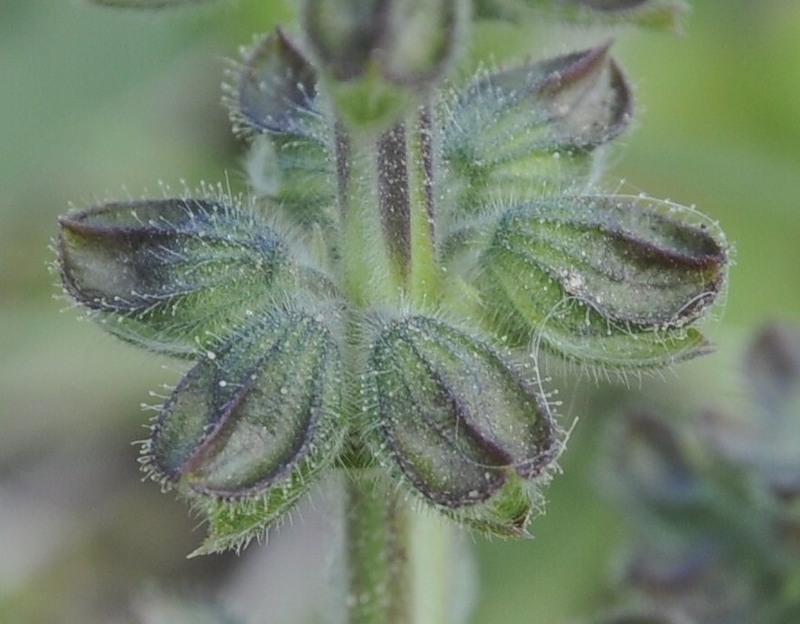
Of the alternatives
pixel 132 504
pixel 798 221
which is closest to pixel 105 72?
pixel 132 504

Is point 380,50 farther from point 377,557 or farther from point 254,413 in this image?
point 377,557

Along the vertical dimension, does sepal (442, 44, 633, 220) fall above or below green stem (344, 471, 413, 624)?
above

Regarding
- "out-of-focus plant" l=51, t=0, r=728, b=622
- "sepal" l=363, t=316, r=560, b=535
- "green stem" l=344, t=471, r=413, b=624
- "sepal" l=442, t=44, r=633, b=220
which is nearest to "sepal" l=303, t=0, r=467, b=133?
"out-of-focus plant" l=51, t=0, r=728, b=622

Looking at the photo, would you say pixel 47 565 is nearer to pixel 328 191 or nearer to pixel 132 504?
pixel 132 504

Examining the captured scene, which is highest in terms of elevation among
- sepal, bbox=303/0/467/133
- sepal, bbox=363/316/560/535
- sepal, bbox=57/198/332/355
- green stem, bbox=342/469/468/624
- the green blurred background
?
sepal, bbox=303/0/467/133

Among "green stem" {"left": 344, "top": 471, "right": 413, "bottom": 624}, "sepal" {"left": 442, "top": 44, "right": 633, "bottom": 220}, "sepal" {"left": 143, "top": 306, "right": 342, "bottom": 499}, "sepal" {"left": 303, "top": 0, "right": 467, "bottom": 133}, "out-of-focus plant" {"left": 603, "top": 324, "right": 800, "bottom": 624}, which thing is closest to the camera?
"sepal" {"left": 303, "top": 0, "right": 467, "bottom": 133}

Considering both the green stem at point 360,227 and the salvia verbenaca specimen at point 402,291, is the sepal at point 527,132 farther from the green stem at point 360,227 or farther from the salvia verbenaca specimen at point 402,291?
the green stem at point 360,227

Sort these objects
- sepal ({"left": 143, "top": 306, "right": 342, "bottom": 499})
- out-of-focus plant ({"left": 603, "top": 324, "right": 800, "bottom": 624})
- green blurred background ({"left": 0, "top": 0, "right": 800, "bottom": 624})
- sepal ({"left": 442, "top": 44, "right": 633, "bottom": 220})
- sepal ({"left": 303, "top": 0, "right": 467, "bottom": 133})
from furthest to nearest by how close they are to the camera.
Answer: green blurred background ({"left": 0, "top": 0, "right": 800, "bottom": 624}) → out-of-focus plant ({"left": 603, "top": 324, "right": 800, "bottom": 624}) → sepal ({"left": 442, "top": 44, "right": 633, "bottom": 220}) → sepal ({"left": 143, "top": 306, "right": 342, "bottom": 499}) → sepal ({"left": 303, "top": 0, "right": 467, "bottom": 133})

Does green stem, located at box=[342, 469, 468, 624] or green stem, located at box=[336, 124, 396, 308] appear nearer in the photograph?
green stem, located at box=[336, 124, 396, 308]

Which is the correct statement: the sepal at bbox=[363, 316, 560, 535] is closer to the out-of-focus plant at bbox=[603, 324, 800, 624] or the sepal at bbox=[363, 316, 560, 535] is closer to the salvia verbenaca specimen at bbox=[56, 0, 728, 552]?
the salvia verbenaca specimen at bbox=[56, 0, 728, 552]
